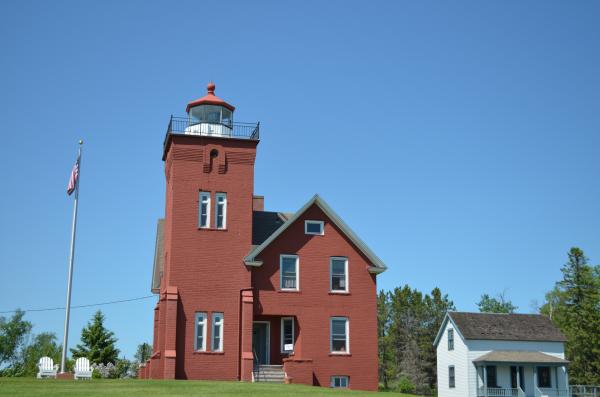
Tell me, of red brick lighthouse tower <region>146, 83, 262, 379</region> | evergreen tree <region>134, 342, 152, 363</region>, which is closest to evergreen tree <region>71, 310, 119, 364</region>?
evergreen tree <region>134, 342, 152, 363</region>

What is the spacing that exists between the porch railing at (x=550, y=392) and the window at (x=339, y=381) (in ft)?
63.3

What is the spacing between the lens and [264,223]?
39531 mm

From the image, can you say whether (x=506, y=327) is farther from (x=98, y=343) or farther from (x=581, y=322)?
(x=98, y=343)

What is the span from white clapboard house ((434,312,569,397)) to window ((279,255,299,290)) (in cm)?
1872

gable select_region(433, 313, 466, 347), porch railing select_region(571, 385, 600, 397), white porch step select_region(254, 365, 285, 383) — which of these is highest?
gable select_region(433, 313, 466, 347)

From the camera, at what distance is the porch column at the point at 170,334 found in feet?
111

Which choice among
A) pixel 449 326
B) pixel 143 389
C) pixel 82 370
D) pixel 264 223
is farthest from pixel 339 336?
pixel 449 326

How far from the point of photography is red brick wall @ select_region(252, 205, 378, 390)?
119 feet

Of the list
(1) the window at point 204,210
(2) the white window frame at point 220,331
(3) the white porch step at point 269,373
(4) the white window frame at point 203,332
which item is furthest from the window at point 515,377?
(1) the window at point 204,210

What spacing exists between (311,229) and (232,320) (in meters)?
5.99

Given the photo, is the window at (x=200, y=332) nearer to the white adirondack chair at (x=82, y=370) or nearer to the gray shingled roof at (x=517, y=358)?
the white adirondack chair at (x=82, y=370)

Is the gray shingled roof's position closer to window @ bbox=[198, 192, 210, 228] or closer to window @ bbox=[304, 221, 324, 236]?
window @ bbox=[304, 221, 324, 236]

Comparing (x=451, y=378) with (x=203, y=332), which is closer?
(x=203, y=332)

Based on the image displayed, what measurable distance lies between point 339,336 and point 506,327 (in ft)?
65.5
